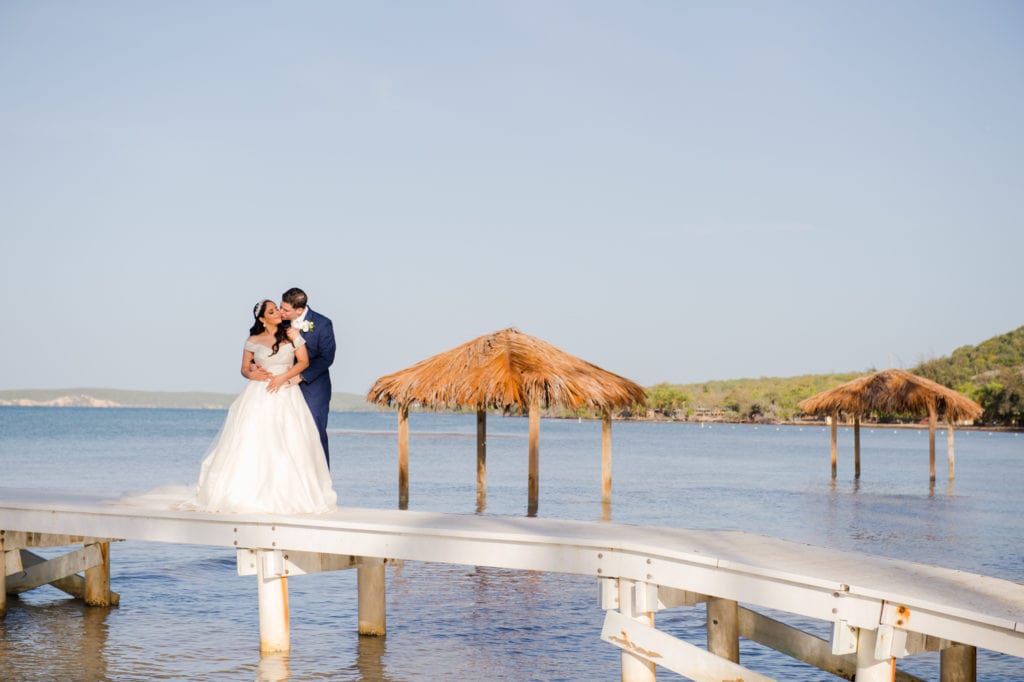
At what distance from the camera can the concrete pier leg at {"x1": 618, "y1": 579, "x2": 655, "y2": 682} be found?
623 centimetres

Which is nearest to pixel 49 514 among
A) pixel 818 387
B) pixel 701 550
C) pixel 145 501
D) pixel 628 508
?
pixel 145 501

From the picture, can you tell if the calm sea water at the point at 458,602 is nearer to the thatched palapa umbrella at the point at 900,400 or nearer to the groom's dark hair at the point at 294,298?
the thatched palapa umbrella at the point at 900,400

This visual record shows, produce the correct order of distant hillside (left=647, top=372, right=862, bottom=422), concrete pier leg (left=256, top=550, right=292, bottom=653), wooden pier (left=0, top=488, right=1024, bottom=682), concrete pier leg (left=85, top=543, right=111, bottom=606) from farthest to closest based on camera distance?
distant hillside (left=647, top=372, right=862, bottom=422), concrete pier leg (left=85, top=543, right=111, bottom=606), concrete pier leg (left=256, top=550, right=292, bottom=653), wooden pier (left=0, top=488, right=1024, bottom=682)

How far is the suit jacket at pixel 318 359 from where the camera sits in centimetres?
827

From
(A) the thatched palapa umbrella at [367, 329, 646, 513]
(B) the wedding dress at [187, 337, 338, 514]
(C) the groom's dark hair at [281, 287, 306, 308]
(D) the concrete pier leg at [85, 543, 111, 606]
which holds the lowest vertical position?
(D) the concrete pier leg at [85, 543, 111, 606]

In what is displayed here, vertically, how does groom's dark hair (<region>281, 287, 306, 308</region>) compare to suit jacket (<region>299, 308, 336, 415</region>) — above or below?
above

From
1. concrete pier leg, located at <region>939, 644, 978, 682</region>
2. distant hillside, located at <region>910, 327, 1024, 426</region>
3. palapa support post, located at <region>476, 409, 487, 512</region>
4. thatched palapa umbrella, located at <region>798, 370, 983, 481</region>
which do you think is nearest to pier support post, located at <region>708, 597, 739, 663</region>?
concrete pier leg, located at <region>939, 644, 978, 682</region>

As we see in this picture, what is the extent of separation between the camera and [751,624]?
6840mm

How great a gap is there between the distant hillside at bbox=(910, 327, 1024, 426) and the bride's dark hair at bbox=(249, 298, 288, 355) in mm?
86064

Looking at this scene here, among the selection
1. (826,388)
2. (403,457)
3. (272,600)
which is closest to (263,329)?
(272,600)

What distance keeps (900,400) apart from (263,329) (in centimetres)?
2498

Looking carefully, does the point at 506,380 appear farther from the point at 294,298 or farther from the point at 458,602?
the point at 294,298

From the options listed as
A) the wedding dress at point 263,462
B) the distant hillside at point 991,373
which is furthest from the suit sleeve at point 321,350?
the distant hillside at point 991,373

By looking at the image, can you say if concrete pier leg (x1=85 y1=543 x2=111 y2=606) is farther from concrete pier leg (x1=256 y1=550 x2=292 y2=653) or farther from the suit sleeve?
the suit sleeve
